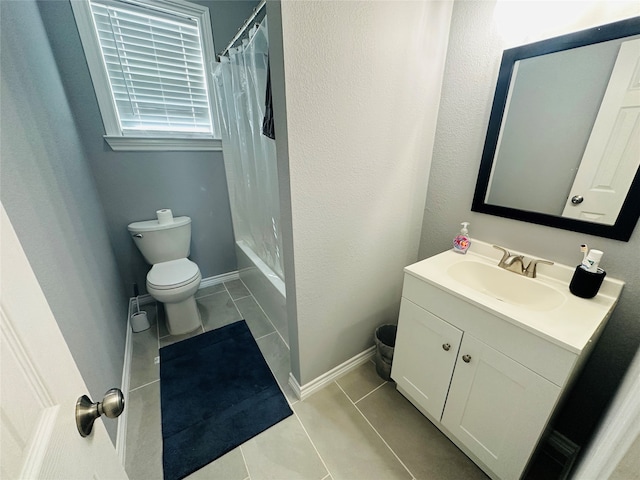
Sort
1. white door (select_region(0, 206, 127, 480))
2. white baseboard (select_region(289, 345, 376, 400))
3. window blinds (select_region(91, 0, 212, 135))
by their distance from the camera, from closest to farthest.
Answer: white door (select_region(0, 206, 127, 480))
white baseboard (select_region(289, 345, 376, 400))
window blinds (select_region(91, 0, 212, 135))

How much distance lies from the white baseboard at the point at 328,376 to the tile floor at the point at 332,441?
3cm

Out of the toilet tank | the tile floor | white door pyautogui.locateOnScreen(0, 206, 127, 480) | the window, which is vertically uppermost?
the window

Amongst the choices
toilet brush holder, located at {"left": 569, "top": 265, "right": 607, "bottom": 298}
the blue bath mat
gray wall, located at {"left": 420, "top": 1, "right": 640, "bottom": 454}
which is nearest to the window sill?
the blue bath mat

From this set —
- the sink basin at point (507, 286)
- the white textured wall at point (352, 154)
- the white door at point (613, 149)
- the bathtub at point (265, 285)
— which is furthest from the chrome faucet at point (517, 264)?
the bathtub at point (265, 285)

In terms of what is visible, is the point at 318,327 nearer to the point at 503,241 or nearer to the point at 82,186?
the point at 503,241

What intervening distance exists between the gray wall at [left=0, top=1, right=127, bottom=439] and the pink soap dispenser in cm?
169

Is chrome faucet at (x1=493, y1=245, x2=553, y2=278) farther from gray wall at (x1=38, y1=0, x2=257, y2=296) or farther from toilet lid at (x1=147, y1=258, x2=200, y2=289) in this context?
gray wall at (x1=38, y1=0, x2=257, y2=296)

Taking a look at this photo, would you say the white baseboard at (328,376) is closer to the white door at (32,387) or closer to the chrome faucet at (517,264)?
the chrome faucet at (517,264)

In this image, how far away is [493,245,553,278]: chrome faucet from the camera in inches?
45.4

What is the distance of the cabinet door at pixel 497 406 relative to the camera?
2.87ft

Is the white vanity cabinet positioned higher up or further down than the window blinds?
further down

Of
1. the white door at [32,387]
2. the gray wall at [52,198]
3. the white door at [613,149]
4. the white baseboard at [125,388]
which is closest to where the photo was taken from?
the white door at [32,387]

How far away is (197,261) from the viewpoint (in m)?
2.47

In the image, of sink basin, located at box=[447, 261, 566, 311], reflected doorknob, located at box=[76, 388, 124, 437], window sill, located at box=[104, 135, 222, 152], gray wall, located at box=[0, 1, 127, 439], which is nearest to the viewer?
reflected doorknob, located at box=[76, 388, 124, 437]
